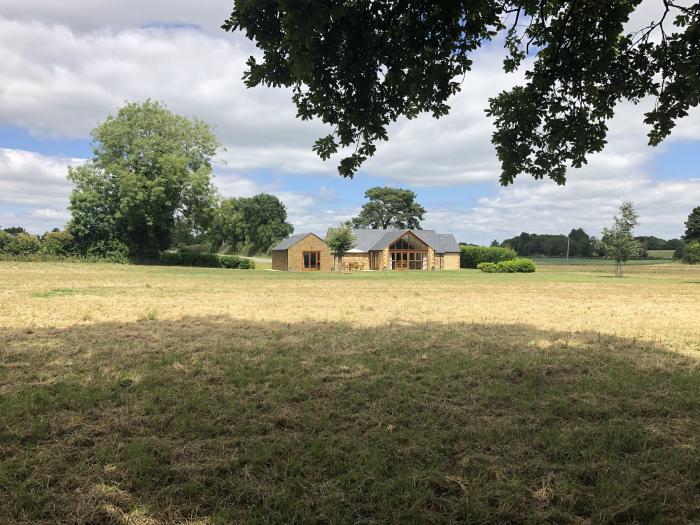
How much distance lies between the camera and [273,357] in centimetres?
668

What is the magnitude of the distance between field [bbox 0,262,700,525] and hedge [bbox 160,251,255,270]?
39.9 meters

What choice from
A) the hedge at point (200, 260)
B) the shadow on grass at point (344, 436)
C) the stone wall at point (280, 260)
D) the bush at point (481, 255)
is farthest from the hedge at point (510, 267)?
the shadow on grass at point (344, 436)

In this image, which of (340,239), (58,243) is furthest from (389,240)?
(58,243)

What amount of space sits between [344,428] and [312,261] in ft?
158

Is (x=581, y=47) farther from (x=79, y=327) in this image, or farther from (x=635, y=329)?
(x=79, y=327)

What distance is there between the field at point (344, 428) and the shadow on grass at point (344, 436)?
2 centimetres

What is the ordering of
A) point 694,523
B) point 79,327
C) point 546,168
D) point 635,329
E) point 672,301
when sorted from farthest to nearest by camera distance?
point 672,301 → point 635,329 → point 79,327 → point 546,168 → point 694,523

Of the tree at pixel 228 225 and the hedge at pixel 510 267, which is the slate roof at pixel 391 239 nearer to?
the hedge at pixel 510 267

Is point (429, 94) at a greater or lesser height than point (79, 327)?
greater

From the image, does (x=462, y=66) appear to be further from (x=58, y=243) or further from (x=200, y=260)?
(x=58, y=243)

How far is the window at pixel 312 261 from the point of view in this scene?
51.8 metres

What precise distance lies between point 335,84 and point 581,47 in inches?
125

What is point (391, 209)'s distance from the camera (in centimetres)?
8244

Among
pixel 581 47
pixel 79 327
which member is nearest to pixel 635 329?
pixel 581 47
